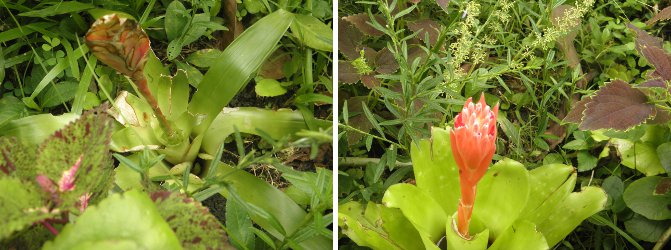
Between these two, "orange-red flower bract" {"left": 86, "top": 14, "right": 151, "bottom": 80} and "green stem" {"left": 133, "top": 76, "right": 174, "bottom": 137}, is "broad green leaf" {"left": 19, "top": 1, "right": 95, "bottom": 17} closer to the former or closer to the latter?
"green stem" {"left": 133, "top": 76, "right": 174, "bottom": 137}

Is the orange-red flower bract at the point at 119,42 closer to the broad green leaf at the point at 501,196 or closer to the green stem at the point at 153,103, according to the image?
the green stem at the point at 153,103

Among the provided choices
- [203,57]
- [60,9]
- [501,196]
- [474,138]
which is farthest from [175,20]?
[474,138]

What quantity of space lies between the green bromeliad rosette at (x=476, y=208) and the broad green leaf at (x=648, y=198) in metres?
0.20

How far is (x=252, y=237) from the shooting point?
1097 millimetres

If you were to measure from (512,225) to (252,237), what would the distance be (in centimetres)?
39

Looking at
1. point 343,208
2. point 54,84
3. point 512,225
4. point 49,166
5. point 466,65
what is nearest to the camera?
point 49,166

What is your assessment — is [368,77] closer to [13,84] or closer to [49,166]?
[13,84]

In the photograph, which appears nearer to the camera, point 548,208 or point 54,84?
point 548,208

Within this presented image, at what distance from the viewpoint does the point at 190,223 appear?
614mm

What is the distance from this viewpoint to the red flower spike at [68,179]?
0.58 metres

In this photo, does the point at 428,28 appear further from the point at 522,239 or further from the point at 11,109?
the point at 11,109

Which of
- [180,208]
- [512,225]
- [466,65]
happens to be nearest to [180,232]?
[180,208]

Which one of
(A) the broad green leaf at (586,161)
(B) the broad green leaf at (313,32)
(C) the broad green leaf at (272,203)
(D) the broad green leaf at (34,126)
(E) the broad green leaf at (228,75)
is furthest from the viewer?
(B) the broad green leaf at (313,32)

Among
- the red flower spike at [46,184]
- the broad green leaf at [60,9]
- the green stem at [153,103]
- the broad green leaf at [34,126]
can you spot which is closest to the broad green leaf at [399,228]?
the green stem at [153,103]
